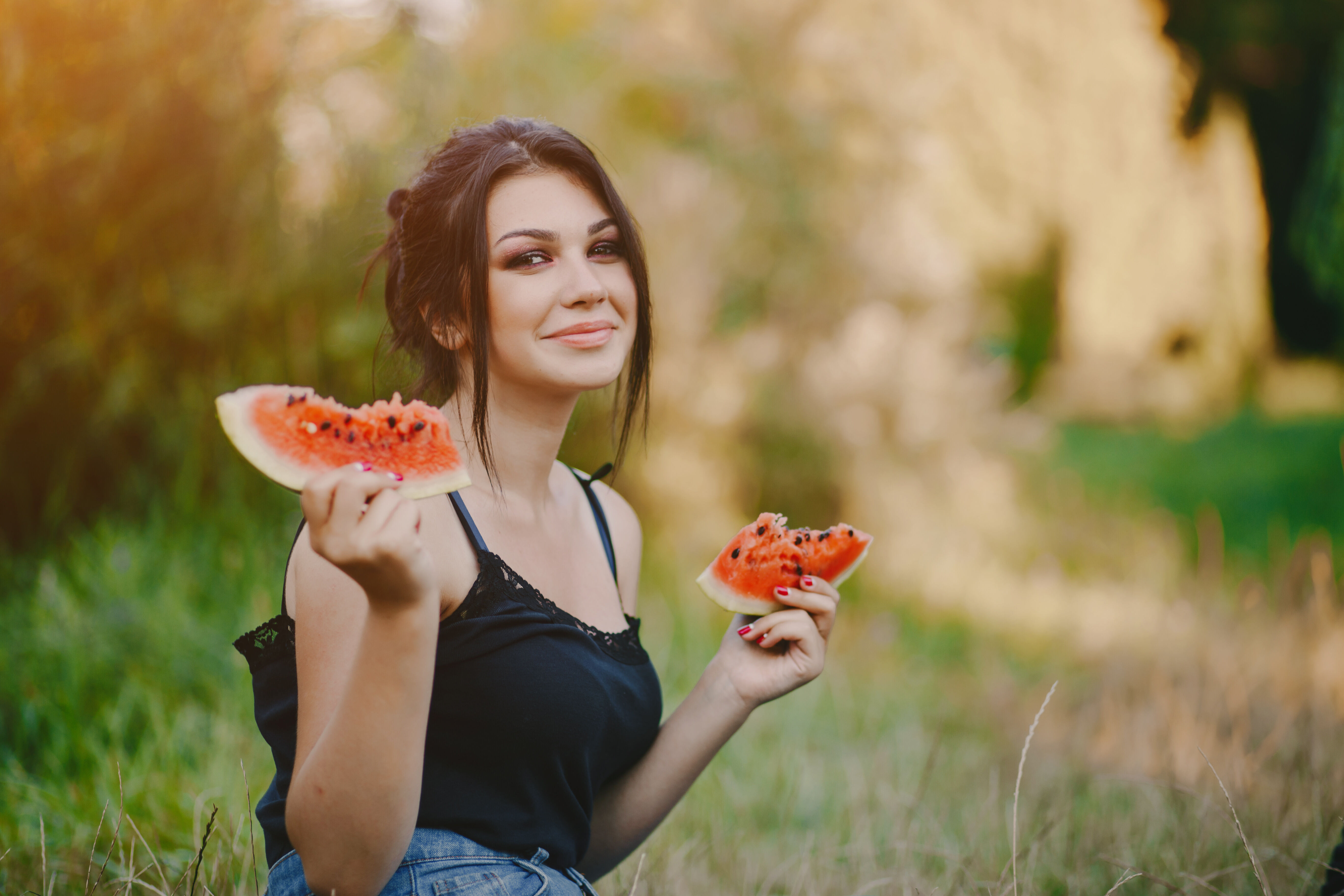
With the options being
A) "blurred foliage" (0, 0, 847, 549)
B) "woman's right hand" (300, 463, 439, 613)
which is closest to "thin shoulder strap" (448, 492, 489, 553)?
"woman's right hand" (300, 463, 439, 613)

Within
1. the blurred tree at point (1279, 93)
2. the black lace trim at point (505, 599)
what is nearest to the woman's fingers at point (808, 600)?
the black lace trim at point (505, 599)

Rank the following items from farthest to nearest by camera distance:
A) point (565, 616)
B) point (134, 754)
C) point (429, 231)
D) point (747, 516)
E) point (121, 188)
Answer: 1. point (747, 516)
2. point (121, 188)
3. point (134, 754)
4. point (429, 231)
5. point (565, 616)

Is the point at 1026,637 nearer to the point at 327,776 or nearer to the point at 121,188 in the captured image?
the point at 327,776

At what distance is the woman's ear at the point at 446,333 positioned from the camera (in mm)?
2072

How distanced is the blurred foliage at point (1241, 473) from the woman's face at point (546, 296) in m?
6.45

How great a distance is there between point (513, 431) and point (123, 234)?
3.78 metres

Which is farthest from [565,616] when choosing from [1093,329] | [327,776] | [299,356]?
[1093,329]

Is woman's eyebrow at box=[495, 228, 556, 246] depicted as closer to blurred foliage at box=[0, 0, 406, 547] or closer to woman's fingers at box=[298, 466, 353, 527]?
woman's fingers at box=[298, 466, 353, 527]

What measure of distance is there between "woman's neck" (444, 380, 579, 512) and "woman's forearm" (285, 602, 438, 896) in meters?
0.70

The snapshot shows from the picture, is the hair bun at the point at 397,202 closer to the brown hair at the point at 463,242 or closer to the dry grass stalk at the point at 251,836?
the brown hair at the point at 463,242

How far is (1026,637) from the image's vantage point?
5828mm

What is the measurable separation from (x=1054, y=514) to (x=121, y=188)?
23.7 feet

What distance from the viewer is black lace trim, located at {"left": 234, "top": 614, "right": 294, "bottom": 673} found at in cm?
183

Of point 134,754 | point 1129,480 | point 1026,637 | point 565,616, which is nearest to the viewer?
point 565,616
